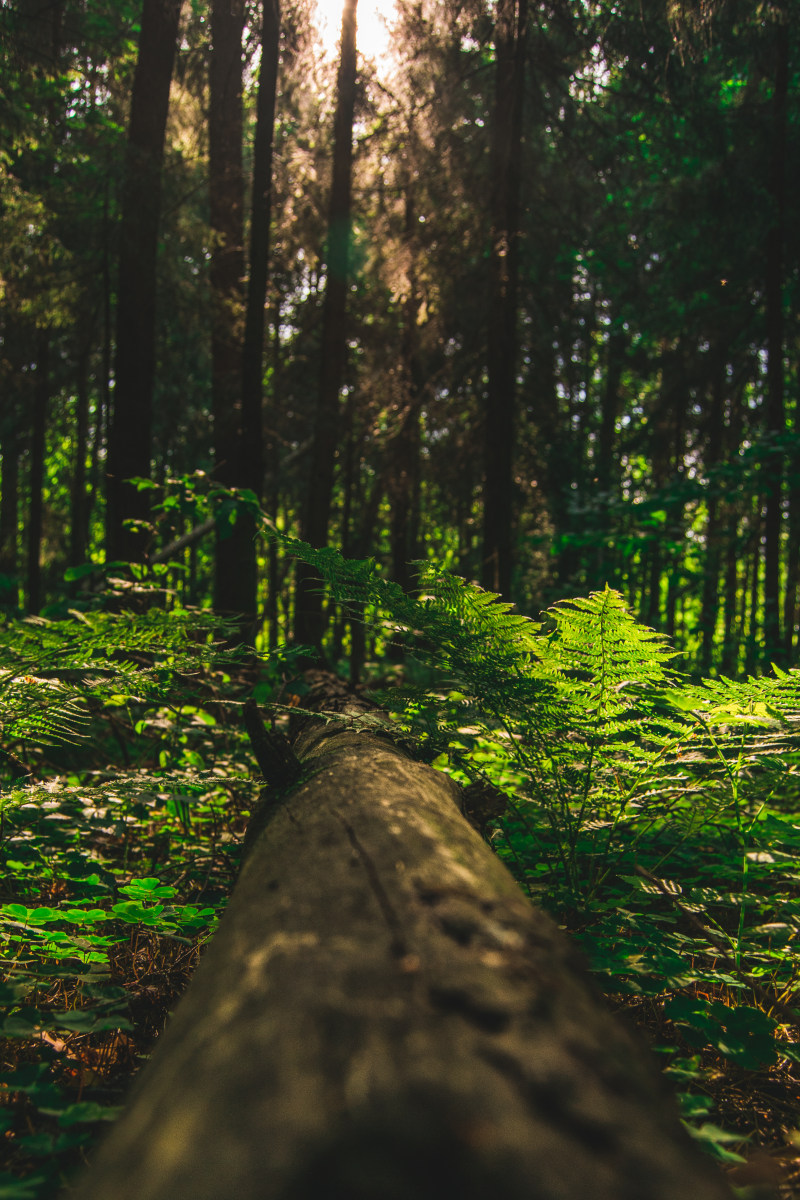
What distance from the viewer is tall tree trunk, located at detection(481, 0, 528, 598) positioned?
8586 mm

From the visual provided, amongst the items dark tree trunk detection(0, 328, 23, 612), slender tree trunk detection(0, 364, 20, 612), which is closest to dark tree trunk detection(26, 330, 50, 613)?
dark tree trunk detection(0, 328, 23, 612)

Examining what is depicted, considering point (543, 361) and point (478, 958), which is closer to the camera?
point (478, 958)

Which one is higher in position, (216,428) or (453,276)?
(453,276)

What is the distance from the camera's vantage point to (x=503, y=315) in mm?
8812

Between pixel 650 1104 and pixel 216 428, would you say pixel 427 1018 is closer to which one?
pixel 650 1104

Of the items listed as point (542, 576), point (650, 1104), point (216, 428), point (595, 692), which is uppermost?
point (216, 428)

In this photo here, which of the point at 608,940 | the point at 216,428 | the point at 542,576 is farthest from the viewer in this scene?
the point at 542,576

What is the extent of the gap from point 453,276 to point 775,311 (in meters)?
5.36

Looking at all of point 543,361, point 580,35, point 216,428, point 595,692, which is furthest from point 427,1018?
point 543,361

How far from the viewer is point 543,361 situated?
1331 centimetres

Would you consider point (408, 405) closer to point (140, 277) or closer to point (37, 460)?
point (140, 277)

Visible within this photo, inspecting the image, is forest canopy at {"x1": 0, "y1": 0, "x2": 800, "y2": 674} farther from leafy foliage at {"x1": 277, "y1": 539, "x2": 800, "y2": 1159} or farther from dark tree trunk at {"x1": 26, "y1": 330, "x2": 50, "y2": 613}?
leafy foliage at {"x1": 277, "y1": 539, "x2": 800, "y2": 1159}

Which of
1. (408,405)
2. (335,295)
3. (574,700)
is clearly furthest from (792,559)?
(574,700)

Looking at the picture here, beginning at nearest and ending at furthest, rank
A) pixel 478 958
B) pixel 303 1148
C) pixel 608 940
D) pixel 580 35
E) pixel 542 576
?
pixel 303 1148 < pixel 478 958 < pixel 608 940 < pixel 580 35 < pixel 542 576
